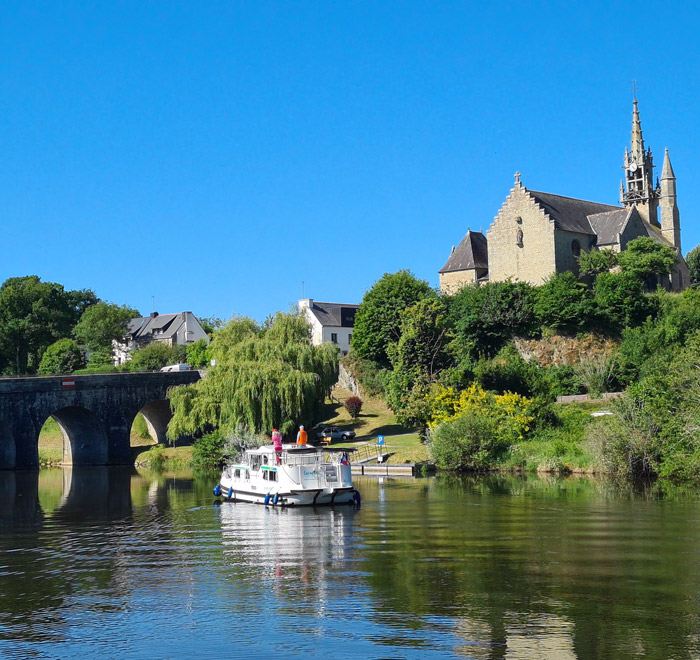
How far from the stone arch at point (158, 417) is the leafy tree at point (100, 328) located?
36163 millimetres

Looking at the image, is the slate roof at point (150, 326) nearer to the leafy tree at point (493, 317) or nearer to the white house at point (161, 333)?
the white house at point (161, 333)

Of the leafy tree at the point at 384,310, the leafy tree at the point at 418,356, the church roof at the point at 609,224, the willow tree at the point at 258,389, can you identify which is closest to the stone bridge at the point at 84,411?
the willow tree at the point at 258,389

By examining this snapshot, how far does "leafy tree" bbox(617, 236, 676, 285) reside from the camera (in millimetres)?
69500

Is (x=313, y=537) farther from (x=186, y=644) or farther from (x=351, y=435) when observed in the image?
(x=351, y=435)

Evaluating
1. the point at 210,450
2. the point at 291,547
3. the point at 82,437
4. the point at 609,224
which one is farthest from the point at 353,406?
the point at 291,547

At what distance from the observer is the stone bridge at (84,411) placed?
62656 mm

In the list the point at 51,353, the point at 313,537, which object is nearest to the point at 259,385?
the point at 313,537

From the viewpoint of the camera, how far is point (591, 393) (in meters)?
61.0

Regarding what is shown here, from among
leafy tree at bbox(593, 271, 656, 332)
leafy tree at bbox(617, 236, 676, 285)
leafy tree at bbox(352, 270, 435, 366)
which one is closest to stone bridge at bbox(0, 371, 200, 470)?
leafy tree at bbox(352, 270, 435, 366)

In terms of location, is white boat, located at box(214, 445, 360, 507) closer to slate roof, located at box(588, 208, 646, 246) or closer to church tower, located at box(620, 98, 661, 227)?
slate roof, located at box(588, 208, 646, 246)

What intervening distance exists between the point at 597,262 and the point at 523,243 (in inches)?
243

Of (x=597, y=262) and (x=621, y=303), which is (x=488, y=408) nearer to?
(x=621, y=303)

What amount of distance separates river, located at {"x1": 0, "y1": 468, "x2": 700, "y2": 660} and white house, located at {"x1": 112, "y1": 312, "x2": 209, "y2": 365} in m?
72.6

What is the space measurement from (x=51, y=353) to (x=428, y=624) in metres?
90.0
